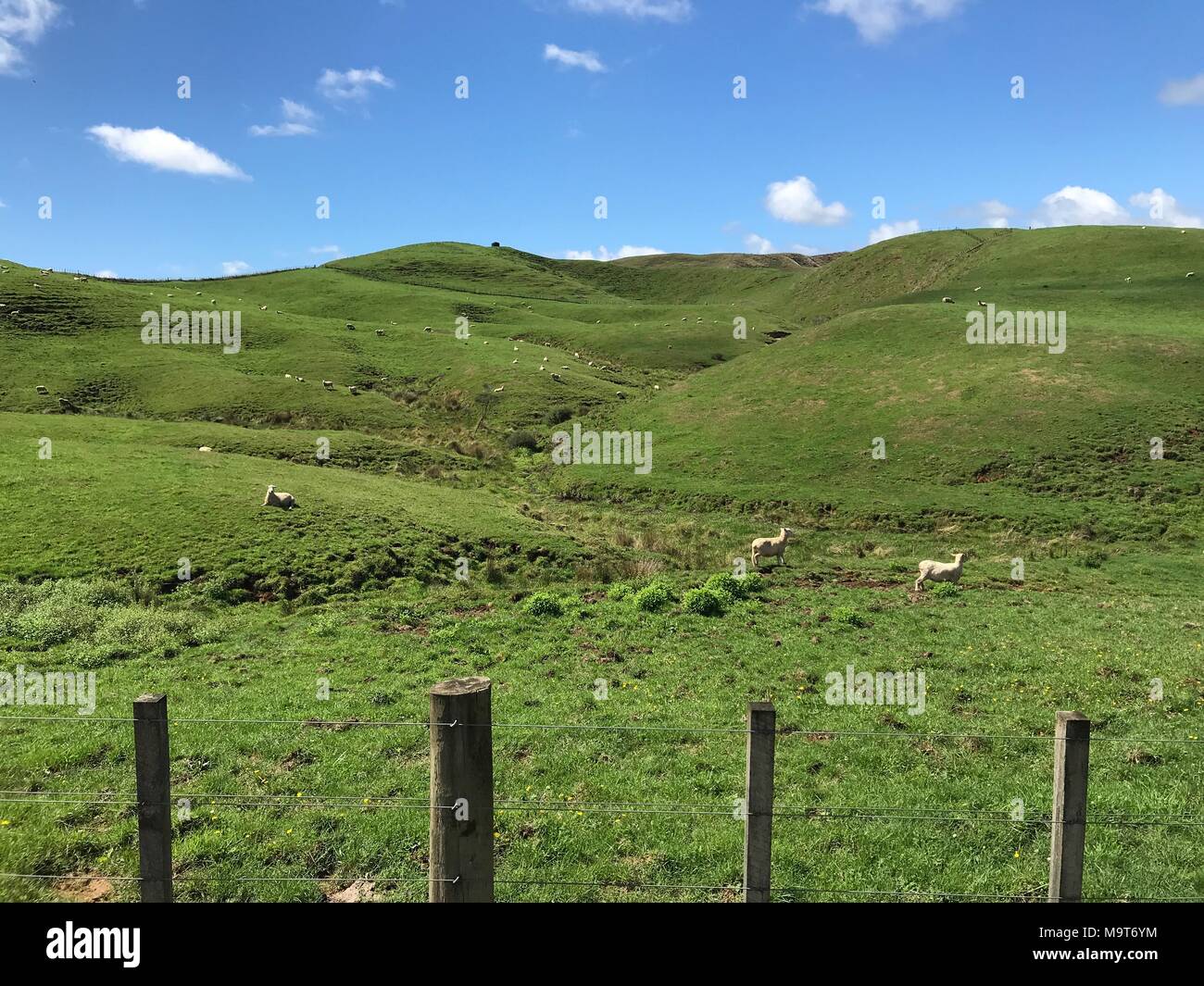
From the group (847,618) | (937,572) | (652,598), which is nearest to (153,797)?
(652,598)

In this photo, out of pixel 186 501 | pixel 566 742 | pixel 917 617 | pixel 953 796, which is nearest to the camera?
pixel 953 796

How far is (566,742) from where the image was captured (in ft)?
42.2

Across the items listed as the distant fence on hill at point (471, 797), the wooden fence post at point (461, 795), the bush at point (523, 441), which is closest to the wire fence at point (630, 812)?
the distant fence on hill at point (471, 797)

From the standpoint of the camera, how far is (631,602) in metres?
22.8

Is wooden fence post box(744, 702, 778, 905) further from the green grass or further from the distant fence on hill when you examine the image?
the green grass

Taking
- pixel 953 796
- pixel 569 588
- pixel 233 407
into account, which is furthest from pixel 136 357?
pixel 953 796

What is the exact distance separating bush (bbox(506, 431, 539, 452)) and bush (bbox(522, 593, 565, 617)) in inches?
1417

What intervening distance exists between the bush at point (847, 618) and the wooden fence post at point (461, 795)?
55.3ft

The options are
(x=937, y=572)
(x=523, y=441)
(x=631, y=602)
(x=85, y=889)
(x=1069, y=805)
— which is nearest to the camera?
(x=1069, y=805)

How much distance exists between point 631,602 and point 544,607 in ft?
9.47

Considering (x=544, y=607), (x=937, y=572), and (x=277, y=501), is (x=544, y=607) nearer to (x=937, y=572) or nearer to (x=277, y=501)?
(x=937, y=572)

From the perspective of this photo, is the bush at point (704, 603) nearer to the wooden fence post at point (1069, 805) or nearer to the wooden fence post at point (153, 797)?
the wooden fence post at point (1069, 805)
